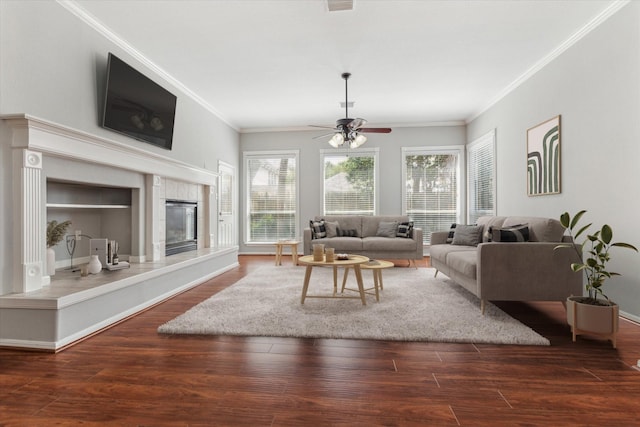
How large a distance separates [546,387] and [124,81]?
4.38 meters

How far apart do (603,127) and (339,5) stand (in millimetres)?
2746

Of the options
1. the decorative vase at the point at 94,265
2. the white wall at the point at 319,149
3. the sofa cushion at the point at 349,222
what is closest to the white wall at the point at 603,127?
the white wall at the point at 319,149

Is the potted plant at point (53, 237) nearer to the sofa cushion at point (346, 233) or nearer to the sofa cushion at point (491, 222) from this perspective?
the sofa cushion at point (346, 233)

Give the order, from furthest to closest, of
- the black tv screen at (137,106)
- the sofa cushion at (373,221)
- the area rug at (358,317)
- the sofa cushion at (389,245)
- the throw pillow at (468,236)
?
the sofa cushion at (373,221) → the sofa cushion at (389,245) → the throw pillow at (468,236) → the black tv screen at (137,106) → the area rug at (358,317)

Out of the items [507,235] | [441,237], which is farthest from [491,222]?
[507,235]

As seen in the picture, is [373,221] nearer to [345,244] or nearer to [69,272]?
[345,244]

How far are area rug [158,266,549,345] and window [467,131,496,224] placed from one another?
252 centimetres

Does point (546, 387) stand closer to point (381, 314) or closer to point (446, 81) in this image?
point (381, 314)

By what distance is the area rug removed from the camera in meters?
2.51

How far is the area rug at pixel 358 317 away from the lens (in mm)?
2506

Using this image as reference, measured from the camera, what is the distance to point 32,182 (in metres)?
2.49

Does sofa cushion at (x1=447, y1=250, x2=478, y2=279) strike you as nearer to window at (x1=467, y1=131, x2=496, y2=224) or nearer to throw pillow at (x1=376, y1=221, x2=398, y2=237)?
throw pillow at (x1=376, y1=221, x2=398, y2=237)

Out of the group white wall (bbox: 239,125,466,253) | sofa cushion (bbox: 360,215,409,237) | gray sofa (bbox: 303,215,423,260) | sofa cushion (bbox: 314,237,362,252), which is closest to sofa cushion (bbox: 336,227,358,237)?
gray sofa (bbox: 303,215,423,260)

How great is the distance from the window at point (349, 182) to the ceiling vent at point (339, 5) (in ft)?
14.1
